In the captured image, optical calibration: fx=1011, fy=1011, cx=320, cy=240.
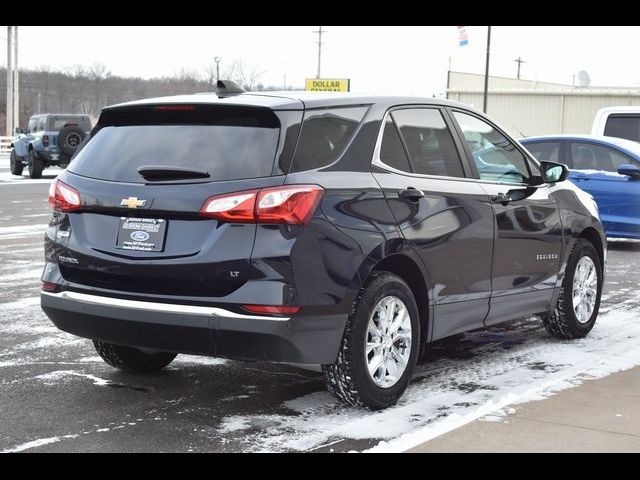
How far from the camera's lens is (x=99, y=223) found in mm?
5203

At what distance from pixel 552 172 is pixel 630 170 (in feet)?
21.5

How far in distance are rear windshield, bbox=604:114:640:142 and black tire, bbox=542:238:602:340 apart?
958cm

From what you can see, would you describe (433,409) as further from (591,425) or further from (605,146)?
(605,146)

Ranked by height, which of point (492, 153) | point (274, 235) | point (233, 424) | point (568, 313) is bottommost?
point (233, 424)

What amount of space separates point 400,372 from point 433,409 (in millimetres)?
265

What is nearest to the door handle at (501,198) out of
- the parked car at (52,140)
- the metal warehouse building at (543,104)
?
the parked car at (52,140)

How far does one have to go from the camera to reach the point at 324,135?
523 centimetres

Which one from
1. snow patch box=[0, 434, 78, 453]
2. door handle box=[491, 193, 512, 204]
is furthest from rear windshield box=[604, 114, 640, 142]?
snow patch box=[0, 434, 78, 453]

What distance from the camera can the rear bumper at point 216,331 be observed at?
482 centimetres

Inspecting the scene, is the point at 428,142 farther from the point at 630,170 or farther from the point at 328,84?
the point at 328,84

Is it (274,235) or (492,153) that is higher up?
(492,153)

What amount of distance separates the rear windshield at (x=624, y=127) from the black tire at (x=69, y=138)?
1642 centimetres

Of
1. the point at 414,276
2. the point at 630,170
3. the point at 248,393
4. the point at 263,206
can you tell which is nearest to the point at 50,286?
the point at 248,393
